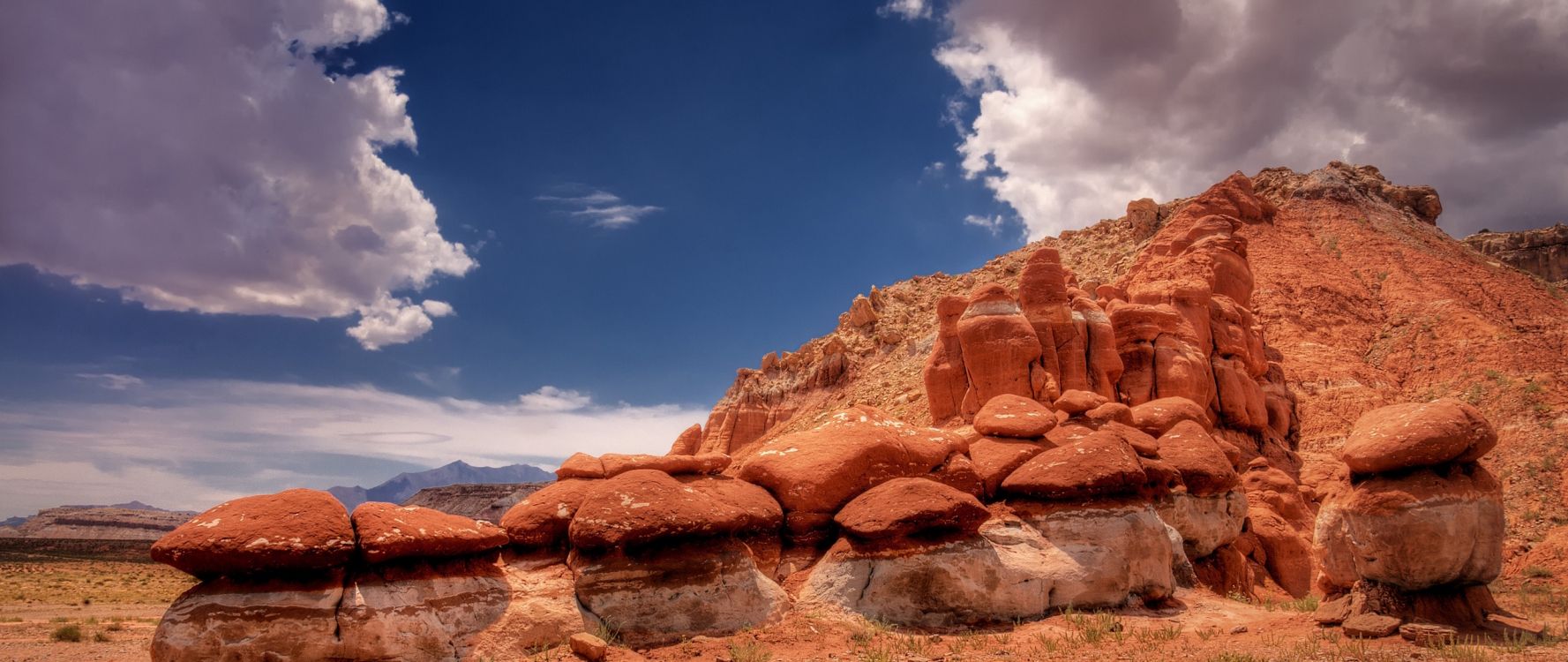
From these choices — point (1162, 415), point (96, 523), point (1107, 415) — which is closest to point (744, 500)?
point (1107, 415)

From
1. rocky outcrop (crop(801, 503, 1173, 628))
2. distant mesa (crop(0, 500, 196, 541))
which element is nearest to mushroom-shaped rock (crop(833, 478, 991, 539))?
rocky outcrop (crop(801, 503, 1173, 628))

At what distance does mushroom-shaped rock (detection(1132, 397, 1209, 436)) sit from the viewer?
19.7 m

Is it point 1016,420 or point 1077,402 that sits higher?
point 1077,402

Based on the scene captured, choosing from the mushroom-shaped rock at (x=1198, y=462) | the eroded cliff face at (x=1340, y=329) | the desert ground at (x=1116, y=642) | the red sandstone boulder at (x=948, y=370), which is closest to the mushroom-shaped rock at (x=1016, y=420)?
the mushroom-shaped rock at (x=1198, y=462)

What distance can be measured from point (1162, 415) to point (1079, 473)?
27.1 feet

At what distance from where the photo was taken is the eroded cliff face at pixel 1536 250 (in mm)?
62156

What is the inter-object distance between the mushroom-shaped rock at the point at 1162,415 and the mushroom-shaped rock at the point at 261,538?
16.7m

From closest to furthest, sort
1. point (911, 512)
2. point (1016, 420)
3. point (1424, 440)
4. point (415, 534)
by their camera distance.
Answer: point (415, 534)
point (1424, 440)
point (911, 512)
point (1016, 420)

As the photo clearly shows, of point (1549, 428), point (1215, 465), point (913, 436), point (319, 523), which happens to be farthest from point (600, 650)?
point (1549, 428)

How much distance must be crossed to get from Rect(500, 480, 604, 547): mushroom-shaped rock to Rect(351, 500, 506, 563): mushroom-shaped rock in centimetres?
37

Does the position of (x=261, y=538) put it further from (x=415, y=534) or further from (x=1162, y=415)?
(x=1162, y=415)

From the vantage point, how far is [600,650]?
31.2ft

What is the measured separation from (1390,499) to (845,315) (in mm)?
54632

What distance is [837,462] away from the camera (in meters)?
12.8
